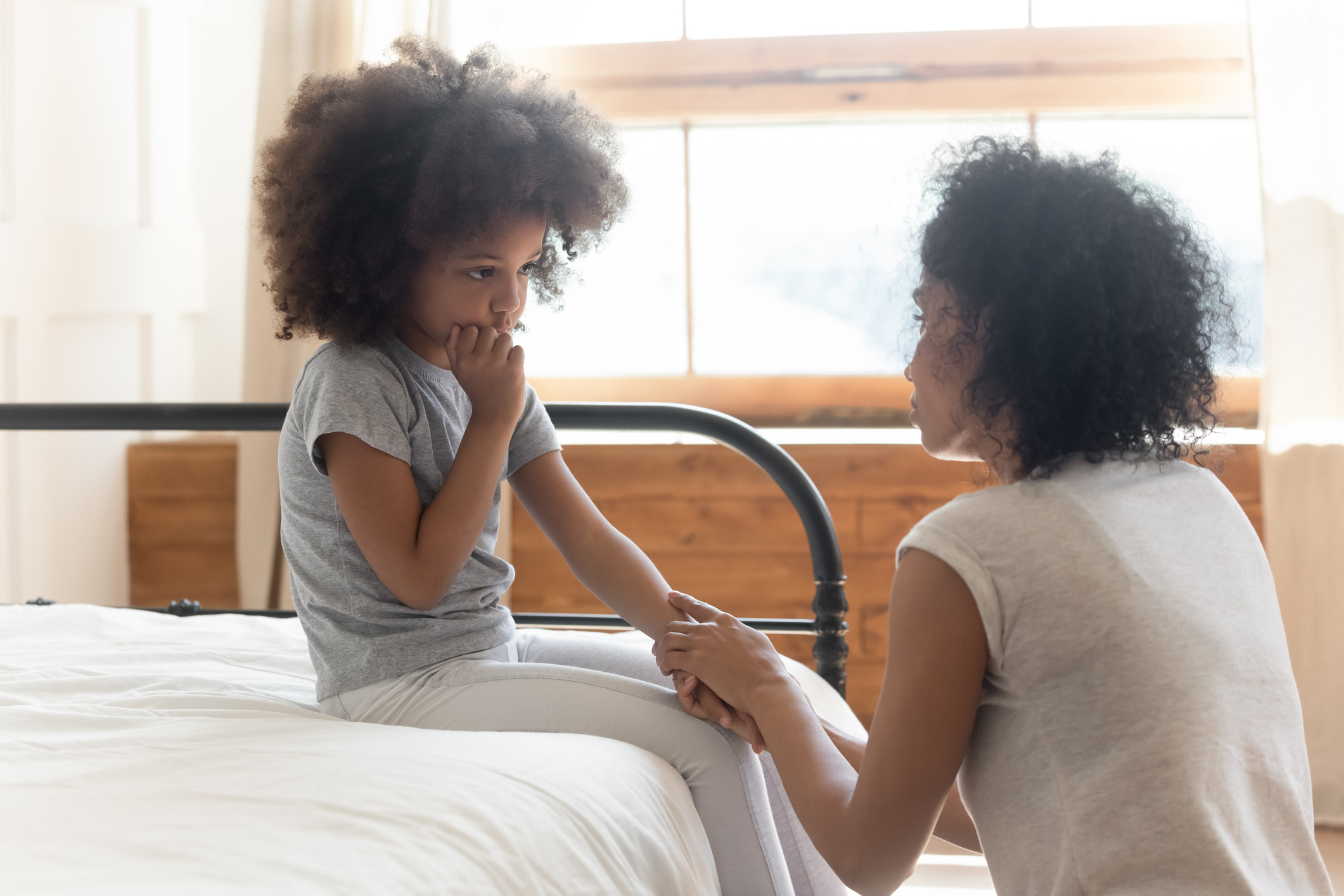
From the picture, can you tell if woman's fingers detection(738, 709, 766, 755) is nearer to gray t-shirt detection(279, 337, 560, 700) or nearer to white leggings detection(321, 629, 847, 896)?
white leggings detection(321, 629, 847, 896)

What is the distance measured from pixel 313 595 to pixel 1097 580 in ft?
2.32

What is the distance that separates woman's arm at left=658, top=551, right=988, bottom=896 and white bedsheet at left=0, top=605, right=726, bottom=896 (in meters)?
0.12

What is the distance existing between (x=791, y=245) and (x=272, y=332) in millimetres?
1242

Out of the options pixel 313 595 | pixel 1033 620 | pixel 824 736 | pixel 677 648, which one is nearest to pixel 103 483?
pixel 313 595

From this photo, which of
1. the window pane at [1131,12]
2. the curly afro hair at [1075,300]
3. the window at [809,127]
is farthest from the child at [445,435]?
the window pane at [1131,12]

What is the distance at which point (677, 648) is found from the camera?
98 cm

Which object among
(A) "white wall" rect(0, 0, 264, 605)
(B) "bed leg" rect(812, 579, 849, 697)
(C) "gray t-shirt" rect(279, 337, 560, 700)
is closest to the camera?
(C) "gray t-shirt" rect(279, 337, 560, 700)

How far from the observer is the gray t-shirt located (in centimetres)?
99

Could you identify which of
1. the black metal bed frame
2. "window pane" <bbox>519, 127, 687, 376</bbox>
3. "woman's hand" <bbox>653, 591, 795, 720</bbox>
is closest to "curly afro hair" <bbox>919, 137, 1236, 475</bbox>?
"woman's hand" <bbox>653, 591, 795, 720</bbox>

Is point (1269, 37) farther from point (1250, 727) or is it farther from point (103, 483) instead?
point (103, 483)

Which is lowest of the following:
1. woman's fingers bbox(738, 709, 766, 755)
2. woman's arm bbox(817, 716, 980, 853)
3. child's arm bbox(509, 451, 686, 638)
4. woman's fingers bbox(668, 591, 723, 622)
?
woman's arm bbox(817, 716, 980, 853)

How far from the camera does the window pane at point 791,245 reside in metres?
2.59

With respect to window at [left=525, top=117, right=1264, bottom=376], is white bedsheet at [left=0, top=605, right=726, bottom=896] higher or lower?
lower

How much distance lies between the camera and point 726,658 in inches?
36.7
